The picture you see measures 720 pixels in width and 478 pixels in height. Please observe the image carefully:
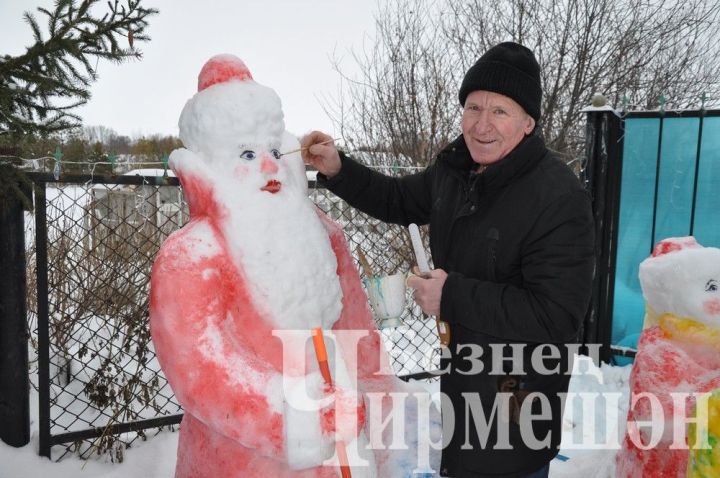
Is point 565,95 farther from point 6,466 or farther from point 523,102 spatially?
point 6,466

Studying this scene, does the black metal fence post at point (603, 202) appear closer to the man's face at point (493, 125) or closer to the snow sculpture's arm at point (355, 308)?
the man's face at point (493, 125)

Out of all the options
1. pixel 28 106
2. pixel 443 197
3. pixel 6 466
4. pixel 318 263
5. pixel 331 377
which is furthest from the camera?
pixel 6 466

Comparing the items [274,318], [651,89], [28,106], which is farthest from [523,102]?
[651,89]

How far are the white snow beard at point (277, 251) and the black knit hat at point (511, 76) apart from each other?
0.69 metres

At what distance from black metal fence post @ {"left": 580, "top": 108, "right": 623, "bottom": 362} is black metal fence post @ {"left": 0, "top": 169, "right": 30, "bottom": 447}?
3.33 metres

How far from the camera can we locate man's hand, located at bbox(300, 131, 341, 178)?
1800mm

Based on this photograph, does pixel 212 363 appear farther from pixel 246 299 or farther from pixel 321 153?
pixel 321 153

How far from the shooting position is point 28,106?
69.1 inches

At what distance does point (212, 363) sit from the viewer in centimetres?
128

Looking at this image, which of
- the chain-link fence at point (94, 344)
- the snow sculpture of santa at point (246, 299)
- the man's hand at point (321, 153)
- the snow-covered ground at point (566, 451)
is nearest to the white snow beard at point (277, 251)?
the snow sculpture of santa at point (246, 299)

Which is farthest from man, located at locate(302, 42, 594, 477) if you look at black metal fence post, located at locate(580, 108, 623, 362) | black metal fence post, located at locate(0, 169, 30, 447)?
black metal fence post, located at locate(580, 108, 623, 362)

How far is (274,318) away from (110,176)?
1385 millimetres

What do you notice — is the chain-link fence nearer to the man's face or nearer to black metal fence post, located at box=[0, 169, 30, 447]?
black metal fence post, located at box=[0, 169, 30, 447]

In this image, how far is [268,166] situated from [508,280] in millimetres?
796
